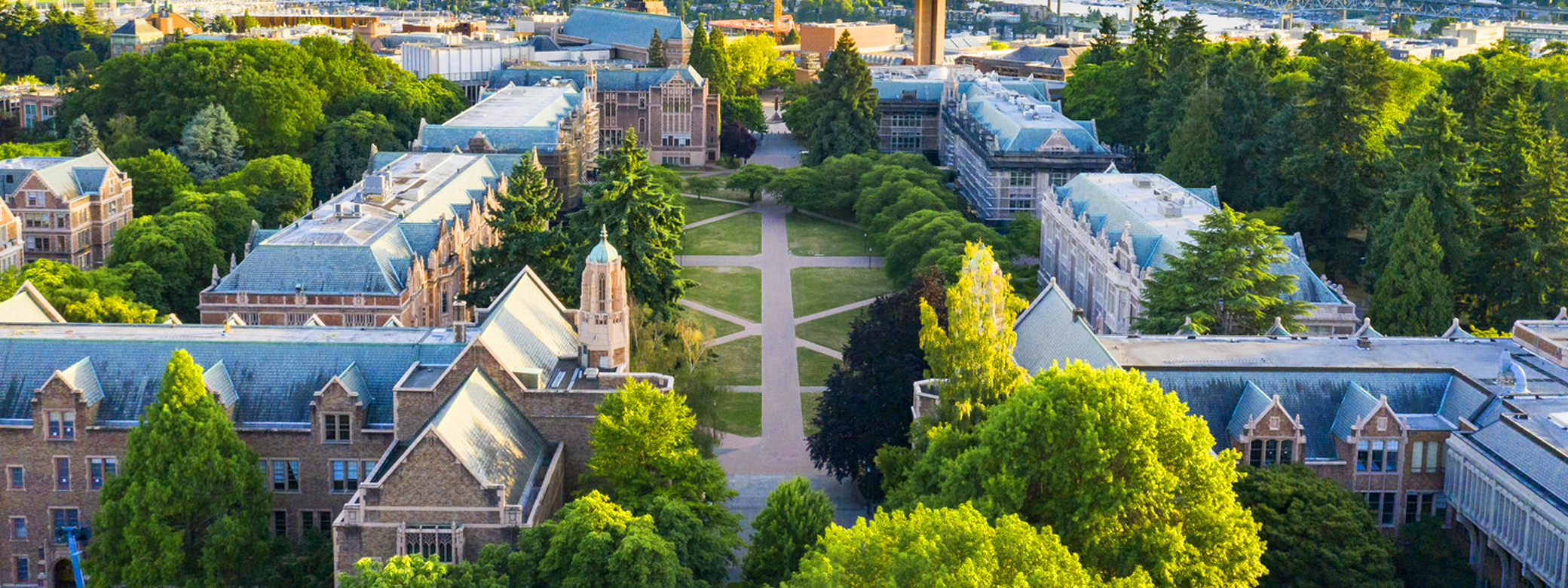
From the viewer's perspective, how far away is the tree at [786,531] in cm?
6078

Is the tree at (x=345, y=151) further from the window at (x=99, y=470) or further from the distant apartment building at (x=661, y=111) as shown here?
the window at (x=99, y=470)

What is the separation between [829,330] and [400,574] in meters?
62.6

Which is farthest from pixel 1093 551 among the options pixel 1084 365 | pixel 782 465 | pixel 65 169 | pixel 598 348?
pixel 65 169

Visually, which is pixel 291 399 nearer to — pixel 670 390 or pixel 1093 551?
pixel 670 390

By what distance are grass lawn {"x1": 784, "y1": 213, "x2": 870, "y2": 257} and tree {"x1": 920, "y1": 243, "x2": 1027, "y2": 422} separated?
3005 inches

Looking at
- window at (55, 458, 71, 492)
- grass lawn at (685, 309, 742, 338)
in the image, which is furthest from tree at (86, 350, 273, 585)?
grass lawn at (685, 309, 742, 338)

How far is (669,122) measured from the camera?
193 metres

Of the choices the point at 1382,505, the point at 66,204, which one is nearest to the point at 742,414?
the point at 1382,505

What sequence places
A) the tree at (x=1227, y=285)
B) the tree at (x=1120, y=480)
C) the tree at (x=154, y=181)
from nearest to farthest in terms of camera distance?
the tree at (x=1120, y=480) < the tree at (x=1227, y=285) < the tree at (x=154, y=181)

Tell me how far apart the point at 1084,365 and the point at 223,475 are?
106ft

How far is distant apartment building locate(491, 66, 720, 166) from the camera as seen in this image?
192m

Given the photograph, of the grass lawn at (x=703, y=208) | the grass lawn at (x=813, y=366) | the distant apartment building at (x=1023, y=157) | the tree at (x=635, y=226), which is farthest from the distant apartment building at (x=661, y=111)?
the tree at (x=635, y=226)

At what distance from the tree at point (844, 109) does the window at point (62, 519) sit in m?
111

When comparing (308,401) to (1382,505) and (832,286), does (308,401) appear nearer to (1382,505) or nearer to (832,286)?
(1382,505)
